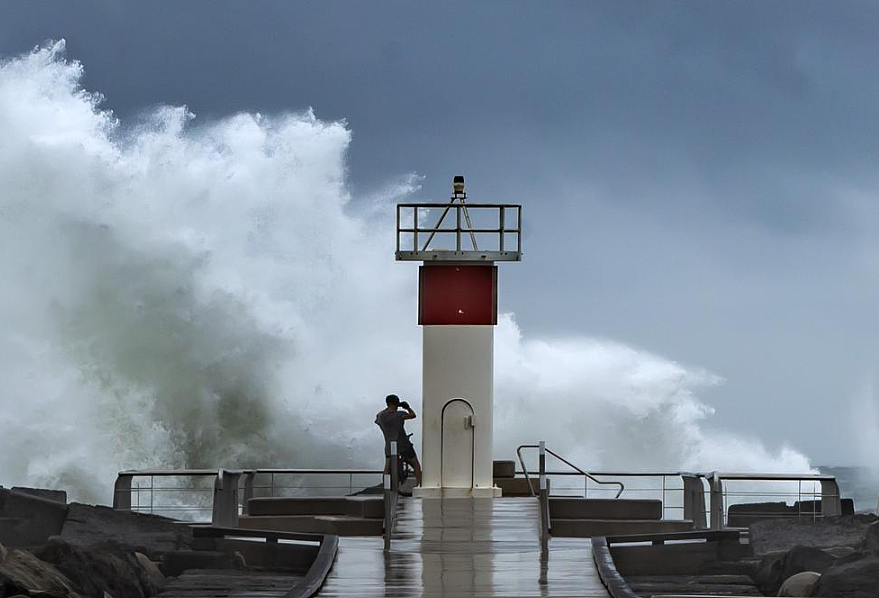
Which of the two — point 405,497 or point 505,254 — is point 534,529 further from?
point 505,254

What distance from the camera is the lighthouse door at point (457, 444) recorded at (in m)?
21.3

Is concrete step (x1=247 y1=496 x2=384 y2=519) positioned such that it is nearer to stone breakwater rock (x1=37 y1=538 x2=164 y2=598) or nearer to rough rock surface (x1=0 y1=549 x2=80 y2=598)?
stone breakwater rock (x1=37 y1=538 x2=164 y2=598)

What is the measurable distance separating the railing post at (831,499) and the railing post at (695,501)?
5.37 feet

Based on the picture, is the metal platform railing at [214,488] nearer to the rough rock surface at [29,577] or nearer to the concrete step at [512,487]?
the concrete step at [512,487]

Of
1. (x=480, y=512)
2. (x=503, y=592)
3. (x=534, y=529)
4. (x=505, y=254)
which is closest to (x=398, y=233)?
(x=505, y=254)

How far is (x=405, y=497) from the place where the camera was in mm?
20766

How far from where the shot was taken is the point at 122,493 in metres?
20.2

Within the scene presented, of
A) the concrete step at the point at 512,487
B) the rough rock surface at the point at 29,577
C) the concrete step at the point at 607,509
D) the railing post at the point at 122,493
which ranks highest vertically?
the concrete step at the point at 512,487

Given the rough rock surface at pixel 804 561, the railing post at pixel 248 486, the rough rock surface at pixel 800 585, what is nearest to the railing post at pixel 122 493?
the railing post at pixel 248 486

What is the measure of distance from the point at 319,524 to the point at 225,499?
169cm

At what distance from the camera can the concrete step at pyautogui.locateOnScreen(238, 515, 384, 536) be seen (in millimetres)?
17469

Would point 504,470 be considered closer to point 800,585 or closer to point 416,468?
point 416,468

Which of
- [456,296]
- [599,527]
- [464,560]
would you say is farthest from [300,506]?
[464,560]

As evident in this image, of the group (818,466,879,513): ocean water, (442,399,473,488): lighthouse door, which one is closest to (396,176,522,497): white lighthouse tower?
(442,399,473,488): lighthouse door
